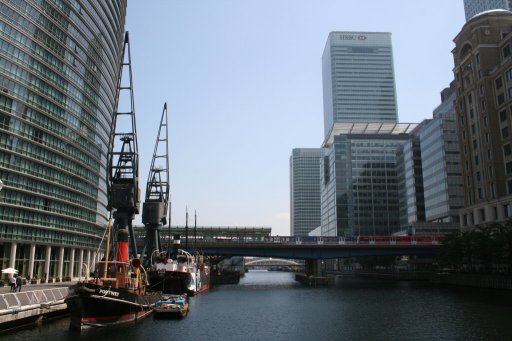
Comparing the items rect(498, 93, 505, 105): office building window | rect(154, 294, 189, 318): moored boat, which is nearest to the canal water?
rect(154, 294, 189, 318): moored boat

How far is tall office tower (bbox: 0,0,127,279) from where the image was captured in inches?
3017

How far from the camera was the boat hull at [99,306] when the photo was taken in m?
41.5

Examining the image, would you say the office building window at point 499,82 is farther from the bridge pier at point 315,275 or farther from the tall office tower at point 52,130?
the tall office tower at point 52,130

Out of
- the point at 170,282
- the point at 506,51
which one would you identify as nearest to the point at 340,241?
the point at 170,282

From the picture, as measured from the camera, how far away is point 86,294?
136 feet

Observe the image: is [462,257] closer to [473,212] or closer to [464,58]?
[473,212]

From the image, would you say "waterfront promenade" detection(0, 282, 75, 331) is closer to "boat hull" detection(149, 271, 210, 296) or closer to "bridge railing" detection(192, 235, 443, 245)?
"boat hull" detection(149, 271, 210, 296)

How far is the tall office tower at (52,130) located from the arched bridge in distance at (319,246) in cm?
3238

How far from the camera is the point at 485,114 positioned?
11606 centimetres

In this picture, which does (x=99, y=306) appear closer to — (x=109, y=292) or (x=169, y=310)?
(x=109, y=292)

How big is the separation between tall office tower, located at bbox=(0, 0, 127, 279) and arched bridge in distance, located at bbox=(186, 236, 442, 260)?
106 feet

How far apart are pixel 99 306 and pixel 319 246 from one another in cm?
8062

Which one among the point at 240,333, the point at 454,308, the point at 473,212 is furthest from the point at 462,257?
the point at 240,333

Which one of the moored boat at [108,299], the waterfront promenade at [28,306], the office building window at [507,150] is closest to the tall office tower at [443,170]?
the office building window at [507,150]
